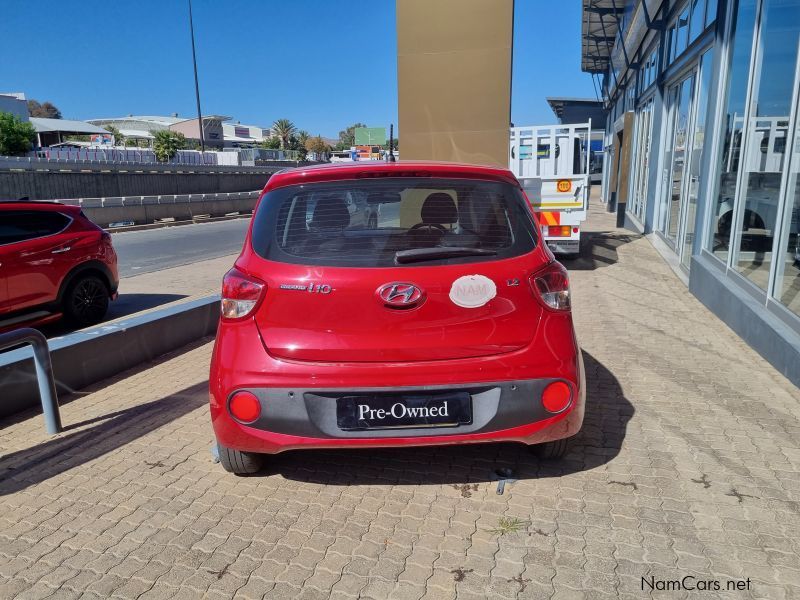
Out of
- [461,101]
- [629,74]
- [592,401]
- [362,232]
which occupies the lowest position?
[592,401]

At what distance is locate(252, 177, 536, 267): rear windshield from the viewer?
2.94 m

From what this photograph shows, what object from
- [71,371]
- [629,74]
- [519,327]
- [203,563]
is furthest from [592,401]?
[629,74]

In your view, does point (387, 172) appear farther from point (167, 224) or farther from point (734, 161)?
point (167, 224)

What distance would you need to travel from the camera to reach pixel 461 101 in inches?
398

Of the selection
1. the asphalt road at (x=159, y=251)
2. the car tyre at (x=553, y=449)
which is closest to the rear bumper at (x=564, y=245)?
the asphalt road at (x=159, y=251)

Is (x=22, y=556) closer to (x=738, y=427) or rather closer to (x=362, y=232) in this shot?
(x=362, y=232)

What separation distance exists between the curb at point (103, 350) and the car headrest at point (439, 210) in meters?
3.18

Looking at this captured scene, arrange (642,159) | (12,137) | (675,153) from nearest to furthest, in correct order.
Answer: (675,153) → (642,159) → (12,137)

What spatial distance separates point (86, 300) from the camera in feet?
24.2

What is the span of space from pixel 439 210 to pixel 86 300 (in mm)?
5801

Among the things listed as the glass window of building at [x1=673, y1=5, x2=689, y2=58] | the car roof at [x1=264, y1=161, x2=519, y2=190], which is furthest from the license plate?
the glass window of building at [x1=673, y1=5, x2=689, y2=58]

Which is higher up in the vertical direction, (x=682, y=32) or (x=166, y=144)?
(x=682, y=32)

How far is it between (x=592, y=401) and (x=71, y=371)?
4.03 meters

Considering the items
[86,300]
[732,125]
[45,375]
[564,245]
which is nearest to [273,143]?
[564,245]
